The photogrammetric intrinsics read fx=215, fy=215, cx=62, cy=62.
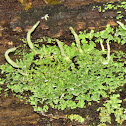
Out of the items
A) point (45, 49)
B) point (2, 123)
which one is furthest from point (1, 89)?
point (45, 49)

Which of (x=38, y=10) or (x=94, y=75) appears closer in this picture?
(x=94, y=75)

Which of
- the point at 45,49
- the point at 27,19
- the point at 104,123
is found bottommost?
the point at 104,123

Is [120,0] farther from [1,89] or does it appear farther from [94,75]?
[1,89]

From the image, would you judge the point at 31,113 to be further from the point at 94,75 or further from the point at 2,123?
the point at 94,75

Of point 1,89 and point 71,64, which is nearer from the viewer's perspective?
point 71,64

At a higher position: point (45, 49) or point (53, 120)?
point (45, 49)

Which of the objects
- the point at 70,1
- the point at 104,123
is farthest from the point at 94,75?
the point at 70,1
